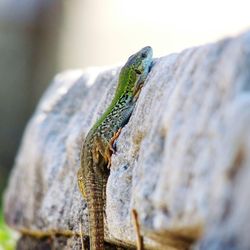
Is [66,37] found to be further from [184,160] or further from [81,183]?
[184,160]

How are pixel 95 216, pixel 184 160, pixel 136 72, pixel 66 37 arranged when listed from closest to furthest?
pixel 184 160 < pixel 95 216 < pixel 136 72 < pixel 66 37

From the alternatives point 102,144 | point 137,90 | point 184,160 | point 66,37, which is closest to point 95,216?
point 102,144

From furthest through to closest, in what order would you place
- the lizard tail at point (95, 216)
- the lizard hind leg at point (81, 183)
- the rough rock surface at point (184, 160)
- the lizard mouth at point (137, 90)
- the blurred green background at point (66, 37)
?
1. the blurred green background at point (66, 37)
2. the lizard mouth at point (137, 90)
3. the lizard hind leg at point (81, 183)
4. the lizard tail at point (95, 216)
5. the rough rock surface at point (184, 160)

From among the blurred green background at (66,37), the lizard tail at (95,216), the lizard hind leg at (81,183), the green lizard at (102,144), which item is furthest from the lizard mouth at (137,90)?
the blurred green background at (66,37)

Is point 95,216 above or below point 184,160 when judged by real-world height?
below

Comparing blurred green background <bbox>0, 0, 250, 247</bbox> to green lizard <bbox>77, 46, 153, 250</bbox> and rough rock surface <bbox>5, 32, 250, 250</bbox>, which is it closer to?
green lizard <bbox>77, 46, 153, 250</bbox>

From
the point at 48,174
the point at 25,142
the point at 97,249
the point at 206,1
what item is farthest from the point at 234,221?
the point at 206,1

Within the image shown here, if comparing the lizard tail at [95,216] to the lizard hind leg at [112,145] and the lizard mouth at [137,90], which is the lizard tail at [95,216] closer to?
the lizard hind leg at [112,145]
